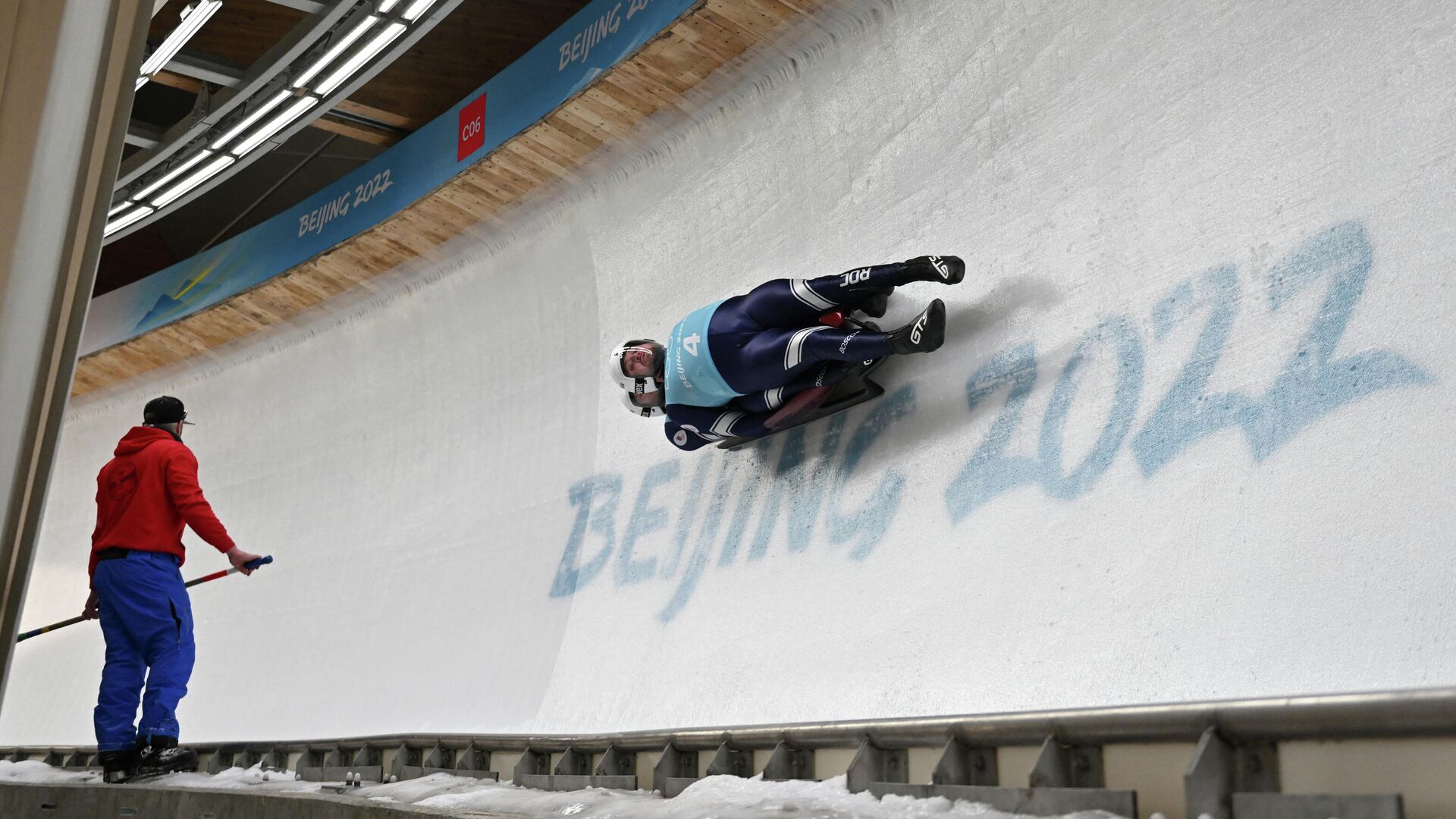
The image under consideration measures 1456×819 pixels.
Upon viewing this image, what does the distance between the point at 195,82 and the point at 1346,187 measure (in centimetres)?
780

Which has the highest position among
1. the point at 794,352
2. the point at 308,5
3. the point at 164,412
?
the point at 308,5

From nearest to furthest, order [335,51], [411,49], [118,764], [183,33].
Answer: [118,764] → [183,33] → [335,51] → [411,49]

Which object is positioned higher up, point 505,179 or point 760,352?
point 505,179

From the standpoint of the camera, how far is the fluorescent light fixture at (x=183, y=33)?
20.4ft

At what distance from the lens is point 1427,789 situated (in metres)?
1.67

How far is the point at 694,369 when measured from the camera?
4.65 metres

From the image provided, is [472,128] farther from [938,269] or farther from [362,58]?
[938,269]

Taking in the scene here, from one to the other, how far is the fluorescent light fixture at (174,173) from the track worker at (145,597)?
164 inches

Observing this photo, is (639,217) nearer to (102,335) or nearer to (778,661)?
(778,661)

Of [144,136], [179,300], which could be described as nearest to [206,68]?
[144,136]

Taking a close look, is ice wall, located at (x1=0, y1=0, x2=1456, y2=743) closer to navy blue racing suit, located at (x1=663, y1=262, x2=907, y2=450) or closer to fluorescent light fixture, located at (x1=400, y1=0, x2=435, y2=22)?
navy blue racing suit, located at (x1=663, y1=262, x2=907, y2=450)

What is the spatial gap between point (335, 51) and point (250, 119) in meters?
1.19

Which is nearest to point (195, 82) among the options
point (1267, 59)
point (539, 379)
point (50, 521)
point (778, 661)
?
point (539, 379)

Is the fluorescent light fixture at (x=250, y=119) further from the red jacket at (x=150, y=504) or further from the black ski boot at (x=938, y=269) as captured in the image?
the black ski boot at (x=938, y=269)
